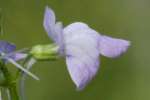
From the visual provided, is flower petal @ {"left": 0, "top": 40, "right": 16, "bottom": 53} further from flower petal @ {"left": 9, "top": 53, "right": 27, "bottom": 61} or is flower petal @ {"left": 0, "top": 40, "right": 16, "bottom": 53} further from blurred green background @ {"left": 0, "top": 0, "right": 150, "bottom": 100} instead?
blurred green background @ {"left": 0, "top": 0, "right": 150, "bottom": 100}

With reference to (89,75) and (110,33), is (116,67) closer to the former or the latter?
(110,33)

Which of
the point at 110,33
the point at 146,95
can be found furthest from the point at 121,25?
the point at 146,95

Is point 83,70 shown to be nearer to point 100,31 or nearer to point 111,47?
point 111,47

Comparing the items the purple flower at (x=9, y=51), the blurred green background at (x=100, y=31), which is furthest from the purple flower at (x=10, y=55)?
the blurred green background at (x=100, y=31)

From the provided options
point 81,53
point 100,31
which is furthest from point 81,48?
point 100,31

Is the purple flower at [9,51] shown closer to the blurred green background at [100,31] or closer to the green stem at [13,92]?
the green stem at [13,92]

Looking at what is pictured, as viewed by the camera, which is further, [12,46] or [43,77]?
[43,77]

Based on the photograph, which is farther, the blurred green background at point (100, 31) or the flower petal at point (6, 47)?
the blurred green background at point (100, 31)
